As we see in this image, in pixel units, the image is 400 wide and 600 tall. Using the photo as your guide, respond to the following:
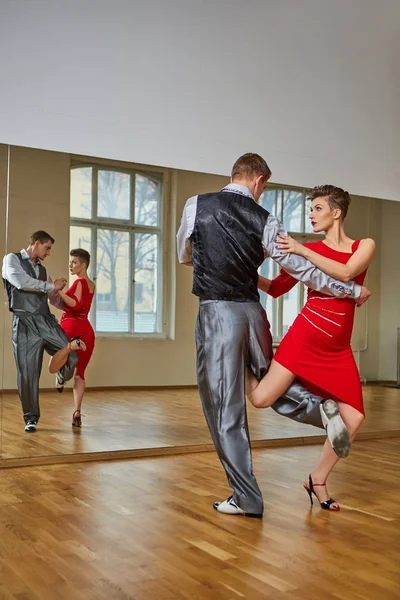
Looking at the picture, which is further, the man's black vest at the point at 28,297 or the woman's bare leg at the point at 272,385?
the man's black vest at the point at 28,297

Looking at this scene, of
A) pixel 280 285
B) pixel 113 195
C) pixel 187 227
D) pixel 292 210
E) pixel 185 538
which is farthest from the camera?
pixel 292 210

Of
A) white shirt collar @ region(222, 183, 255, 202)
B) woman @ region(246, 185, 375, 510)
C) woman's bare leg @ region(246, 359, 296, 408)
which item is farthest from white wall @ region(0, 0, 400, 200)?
woman's bare leg @ region(246, 359, 296, 408)

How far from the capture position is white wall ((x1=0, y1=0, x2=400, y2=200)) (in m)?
4.68

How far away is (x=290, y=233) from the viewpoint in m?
5.50

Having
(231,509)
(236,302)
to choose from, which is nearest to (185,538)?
(231,509)

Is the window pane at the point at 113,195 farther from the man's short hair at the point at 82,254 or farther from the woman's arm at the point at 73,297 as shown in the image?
the woman's arm at the point at 73,297

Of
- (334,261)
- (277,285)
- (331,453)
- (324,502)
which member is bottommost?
(324,502)

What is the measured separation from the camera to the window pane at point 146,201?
491 cm

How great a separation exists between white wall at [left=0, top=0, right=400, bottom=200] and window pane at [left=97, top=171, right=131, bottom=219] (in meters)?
0.16

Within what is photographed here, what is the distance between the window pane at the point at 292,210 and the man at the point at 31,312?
6.02ft

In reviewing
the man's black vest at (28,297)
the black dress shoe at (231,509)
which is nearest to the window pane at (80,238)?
the man's black vest at (28,297)

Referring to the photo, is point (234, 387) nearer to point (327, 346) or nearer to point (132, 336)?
point (327, 346)

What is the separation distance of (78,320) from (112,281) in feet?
1.10

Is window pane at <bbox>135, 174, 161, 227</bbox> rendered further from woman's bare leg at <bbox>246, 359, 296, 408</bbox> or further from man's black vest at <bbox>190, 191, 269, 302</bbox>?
woman's bare leg at <bbox>246, 359, 296, 408</bbox>
